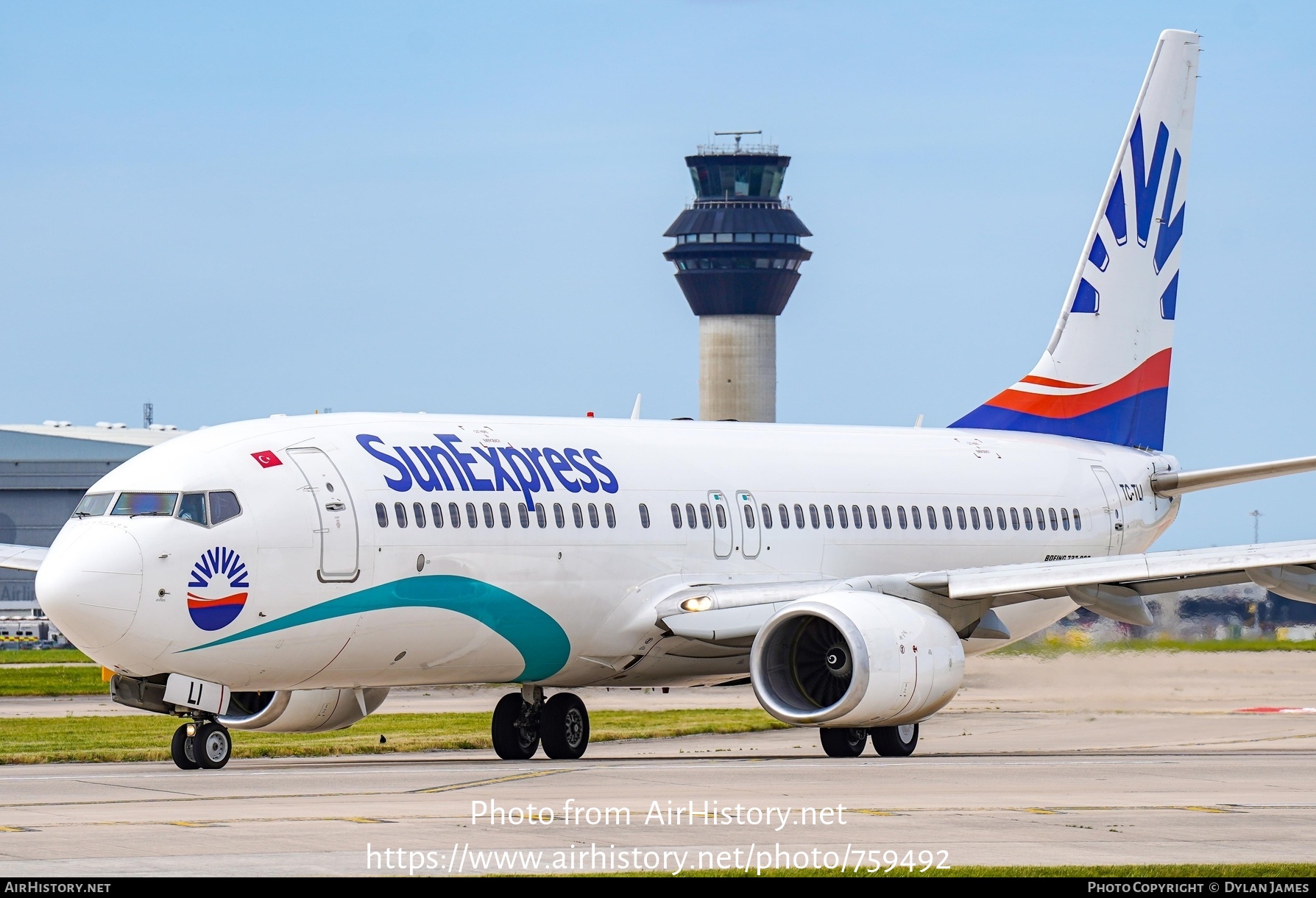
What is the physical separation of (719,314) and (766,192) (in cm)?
881

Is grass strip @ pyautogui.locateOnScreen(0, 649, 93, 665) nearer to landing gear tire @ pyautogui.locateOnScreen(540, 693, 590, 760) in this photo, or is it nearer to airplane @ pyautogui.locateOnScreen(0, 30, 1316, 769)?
airplane @ pyautogui.locateOnScreen(0, 30, 1316, 769)

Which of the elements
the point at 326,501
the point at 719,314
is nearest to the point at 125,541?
the point at 326,501

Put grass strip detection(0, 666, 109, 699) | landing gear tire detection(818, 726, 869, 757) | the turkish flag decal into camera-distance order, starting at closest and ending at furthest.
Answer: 1. the turkish flag decal
2. landing gear tire detection(818, 726, 869, 757)
3. grass strip detection(0, 666, 109, 699)

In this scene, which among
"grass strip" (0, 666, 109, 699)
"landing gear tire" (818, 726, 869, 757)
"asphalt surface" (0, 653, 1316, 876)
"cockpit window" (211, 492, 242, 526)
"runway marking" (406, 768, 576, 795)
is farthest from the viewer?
"grass strip" (0, 666, 109, 699)

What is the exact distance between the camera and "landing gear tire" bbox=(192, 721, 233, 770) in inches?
880

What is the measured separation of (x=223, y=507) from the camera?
21.5 m

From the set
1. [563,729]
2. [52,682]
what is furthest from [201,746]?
[52,682]

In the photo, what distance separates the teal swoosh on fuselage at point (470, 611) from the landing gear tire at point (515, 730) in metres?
1.21

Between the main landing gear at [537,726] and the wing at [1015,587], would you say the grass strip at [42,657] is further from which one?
the wing at [1015,587]

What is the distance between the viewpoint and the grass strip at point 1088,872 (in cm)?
1284

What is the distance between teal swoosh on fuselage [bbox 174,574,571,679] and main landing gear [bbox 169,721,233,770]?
162cm

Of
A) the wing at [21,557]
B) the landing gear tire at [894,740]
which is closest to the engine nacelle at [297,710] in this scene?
the wing at [21,557]

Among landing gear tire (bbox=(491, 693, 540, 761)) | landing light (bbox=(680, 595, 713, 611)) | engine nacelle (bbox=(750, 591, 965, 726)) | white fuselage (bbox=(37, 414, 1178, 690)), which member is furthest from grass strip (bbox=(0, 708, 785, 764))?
engine nacelle (bbox=(750, 591, 965, 726))

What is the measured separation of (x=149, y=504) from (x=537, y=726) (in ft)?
21.2
